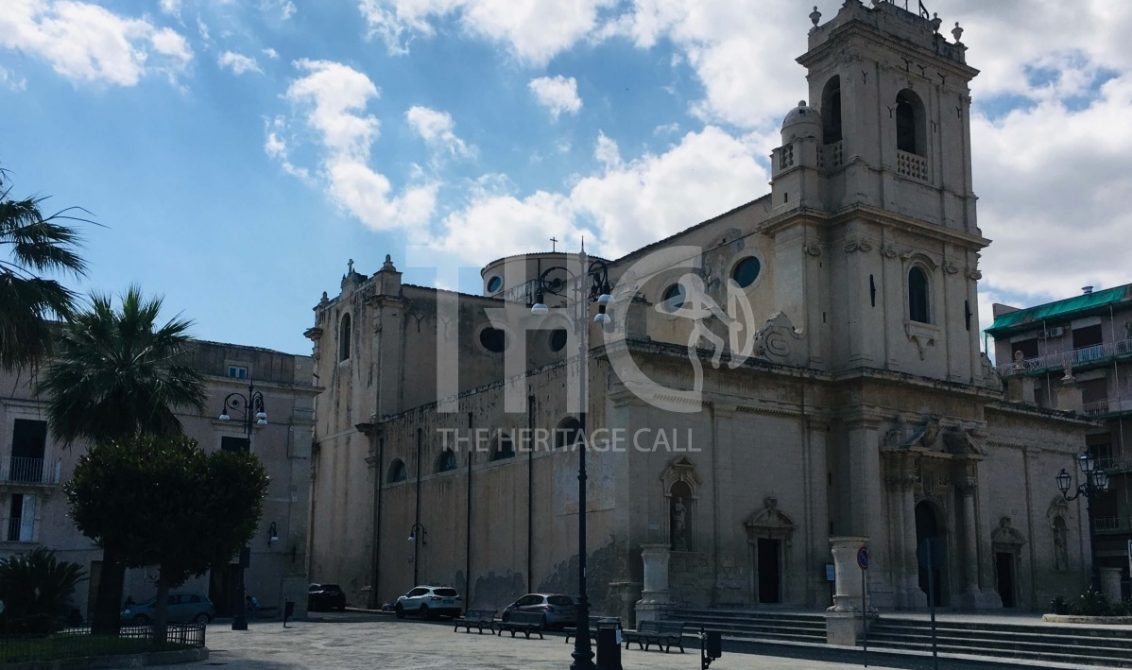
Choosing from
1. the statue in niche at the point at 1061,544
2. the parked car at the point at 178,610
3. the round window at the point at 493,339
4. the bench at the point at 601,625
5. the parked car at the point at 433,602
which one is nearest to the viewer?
the bench at the point at 601,625

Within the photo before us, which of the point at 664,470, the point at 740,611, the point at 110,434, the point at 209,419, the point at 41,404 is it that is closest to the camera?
the point at 110,434

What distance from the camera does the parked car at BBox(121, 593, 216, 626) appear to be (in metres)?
32.8

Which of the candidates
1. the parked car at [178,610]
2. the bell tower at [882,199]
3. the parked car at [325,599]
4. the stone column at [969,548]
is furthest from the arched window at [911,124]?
the parked car at [178,610]

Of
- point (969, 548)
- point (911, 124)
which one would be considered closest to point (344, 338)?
point (911, 124)

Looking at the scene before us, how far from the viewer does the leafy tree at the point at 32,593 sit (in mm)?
23062

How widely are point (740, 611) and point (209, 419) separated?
18.4 m

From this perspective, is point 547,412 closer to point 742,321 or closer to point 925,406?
point 742,321

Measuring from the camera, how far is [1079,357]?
5347 cm

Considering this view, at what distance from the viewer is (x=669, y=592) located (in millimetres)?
31062

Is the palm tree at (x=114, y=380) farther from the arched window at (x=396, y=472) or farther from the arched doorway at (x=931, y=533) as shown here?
the arched doorway at (x=931, y=533)

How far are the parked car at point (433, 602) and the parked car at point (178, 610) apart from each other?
652 cm

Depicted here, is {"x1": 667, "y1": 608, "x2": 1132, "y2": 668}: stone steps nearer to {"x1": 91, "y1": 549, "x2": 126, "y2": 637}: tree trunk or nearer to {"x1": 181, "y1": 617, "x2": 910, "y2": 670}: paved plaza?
{"x1": 181, "y1": 617, "x2": 910, "y2": 670}: paved plaza

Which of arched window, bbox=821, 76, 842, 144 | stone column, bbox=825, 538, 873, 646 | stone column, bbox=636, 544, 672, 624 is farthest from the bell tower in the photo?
stone column, bbox=825, 538, 873, 646

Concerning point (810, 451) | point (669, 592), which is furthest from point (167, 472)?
point (810, 451)
